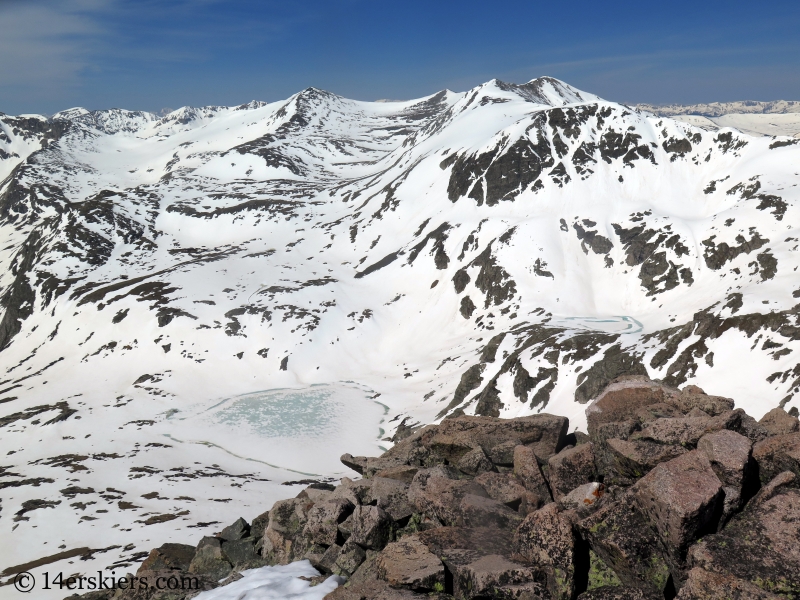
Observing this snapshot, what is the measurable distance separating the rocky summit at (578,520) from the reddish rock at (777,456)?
3 cm

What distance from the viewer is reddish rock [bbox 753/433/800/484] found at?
13461 mm

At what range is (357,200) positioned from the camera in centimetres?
17062

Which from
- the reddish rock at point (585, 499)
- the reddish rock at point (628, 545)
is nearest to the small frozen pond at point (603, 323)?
the reddish rock at point (585, 499)

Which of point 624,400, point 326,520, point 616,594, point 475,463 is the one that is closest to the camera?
point 616,594

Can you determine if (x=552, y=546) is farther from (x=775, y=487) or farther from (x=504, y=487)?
(x=775, y=487)

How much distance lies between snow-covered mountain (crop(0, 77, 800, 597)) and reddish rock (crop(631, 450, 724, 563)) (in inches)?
1261

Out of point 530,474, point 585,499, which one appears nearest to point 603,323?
point 530,474

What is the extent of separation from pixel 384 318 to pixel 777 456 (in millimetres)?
96060

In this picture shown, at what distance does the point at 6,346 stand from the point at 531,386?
132260mm

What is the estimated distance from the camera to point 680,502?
1170 centimetres

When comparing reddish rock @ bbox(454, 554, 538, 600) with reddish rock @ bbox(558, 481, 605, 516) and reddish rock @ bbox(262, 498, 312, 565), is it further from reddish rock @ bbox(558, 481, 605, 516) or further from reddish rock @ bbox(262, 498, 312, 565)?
reddish rock @ bbox(262, 498, 312, 565)

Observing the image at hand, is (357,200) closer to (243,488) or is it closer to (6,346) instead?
(6,346)

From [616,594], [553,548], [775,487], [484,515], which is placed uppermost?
[775,487]

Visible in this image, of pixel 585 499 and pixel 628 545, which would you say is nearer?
pixel 628 545
